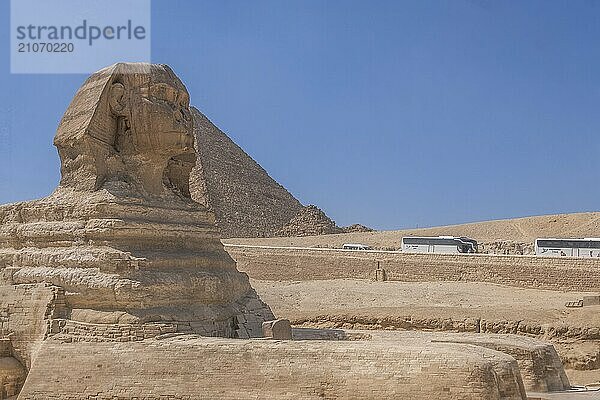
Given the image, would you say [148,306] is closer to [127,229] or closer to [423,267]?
[127,229]

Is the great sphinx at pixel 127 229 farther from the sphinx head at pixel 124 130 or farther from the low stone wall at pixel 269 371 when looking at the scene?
the low stone wall at pixel 269 371

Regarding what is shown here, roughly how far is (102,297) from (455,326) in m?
7.49

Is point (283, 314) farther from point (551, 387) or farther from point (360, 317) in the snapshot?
point (551, 387)

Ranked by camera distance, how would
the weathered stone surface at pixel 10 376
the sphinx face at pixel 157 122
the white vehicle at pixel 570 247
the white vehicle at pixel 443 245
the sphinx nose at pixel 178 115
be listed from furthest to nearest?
the white vehicle at pixel 443 245 → the white vehicle at pixel 570 247 → the sphinx nose at pixel 178 115 → the sphinx face at pixel 157 122 → the weathered stone surface at pixel 10 376

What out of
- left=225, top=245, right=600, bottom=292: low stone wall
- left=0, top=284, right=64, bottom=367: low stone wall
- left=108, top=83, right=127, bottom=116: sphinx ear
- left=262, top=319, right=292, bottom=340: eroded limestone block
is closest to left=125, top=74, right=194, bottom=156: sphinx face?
left=108, top=83, right=127, bottom=116: sphinx ear

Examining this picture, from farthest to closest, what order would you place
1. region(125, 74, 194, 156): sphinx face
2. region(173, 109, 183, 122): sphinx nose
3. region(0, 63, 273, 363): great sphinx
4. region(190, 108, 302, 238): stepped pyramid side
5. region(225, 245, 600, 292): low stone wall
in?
region(190, 108, 302, 238): stepped pyramid side, region(225, 245, 600, 292): low stone wall, region(173, 109, 183, 122): sphinx nose, region(125, 74, 194, 156): sphinx face, region(0, 63, 273, 363): great sphinx

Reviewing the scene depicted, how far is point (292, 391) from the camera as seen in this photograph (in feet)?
21.2

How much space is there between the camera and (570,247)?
24750 mm

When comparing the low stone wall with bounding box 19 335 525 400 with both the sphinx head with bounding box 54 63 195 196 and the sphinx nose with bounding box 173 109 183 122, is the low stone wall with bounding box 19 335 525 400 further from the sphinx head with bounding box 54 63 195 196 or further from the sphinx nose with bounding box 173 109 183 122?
the sphinx nose with bounding box 173 109 183 122

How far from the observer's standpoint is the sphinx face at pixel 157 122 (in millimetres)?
8789

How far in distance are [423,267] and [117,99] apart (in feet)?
53.4

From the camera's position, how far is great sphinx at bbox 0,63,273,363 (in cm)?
785

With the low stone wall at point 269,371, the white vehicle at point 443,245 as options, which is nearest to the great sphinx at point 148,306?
the low stone wall at point 269,371

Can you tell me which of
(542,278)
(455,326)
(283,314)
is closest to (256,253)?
(542,278)
